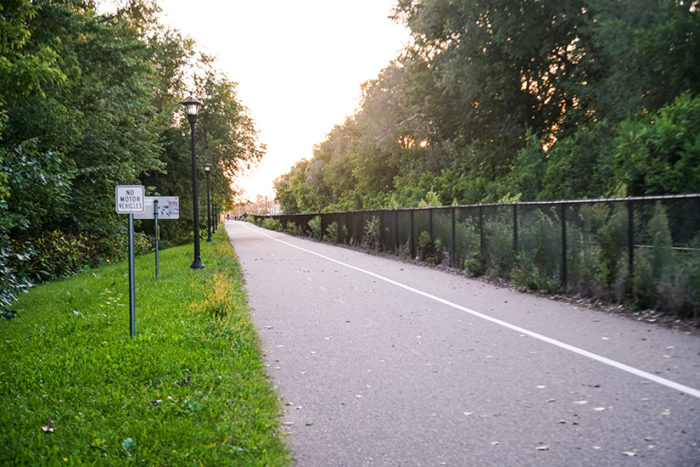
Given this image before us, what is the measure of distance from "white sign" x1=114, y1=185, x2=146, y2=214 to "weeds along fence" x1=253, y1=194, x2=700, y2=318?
782 cm

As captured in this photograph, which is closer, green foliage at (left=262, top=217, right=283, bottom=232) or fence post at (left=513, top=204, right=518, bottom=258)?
fence post at (left=513, top=204, right=518, bottom=258)

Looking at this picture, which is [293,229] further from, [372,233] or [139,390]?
[139,390]

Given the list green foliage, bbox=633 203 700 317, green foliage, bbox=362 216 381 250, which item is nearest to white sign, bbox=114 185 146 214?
green foliage, bbox=633 203 700 317

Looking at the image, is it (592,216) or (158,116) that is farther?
(158,116)

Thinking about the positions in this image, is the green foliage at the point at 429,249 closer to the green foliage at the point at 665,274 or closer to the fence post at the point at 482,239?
the fence post at the point at 482,239

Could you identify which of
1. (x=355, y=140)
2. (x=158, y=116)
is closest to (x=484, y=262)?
(x=158, y=116)

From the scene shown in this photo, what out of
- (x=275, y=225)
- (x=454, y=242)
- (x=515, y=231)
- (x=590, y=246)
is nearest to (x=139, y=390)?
(x=590, y=246)

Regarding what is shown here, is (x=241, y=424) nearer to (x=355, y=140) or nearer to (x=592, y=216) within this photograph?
(x=592, y=216)

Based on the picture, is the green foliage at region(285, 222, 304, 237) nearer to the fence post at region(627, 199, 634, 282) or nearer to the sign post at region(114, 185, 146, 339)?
the fence post at region(627, 199, 634, 282)

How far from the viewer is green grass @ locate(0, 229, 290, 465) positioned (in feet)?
13.4

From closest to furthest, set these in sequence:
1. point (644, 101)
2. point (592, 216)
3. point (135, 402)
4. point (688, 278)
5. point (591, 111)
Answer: point (135, 402) < point (688, 278) < point (592, 216) < point (644, 101) < point (591, 111)

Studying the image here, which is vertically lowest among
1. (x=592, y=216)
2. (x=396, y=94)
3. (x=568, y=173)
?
(x=592, y=216)

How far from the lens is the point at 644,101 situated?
803 inches

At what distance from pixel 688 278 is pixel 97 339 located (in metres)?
8.51
